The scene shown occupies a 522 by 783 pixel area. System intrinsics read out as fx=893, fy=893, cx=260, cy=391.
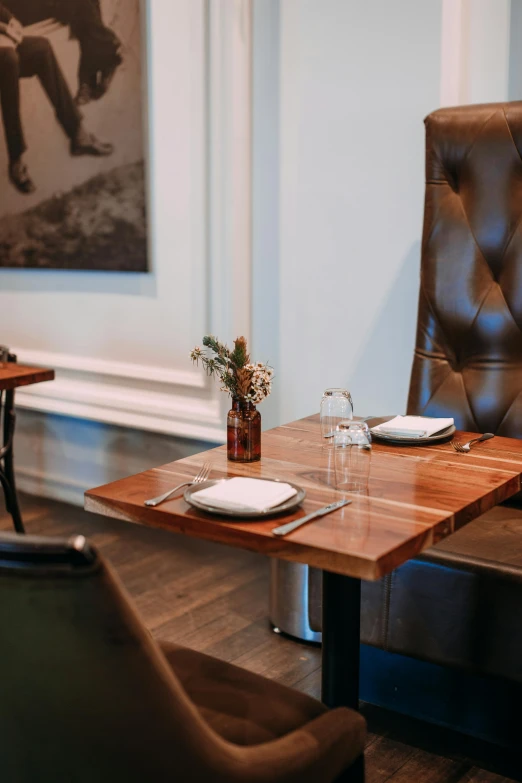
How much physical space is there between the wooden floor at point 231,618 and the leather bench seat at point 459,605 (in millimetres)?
214

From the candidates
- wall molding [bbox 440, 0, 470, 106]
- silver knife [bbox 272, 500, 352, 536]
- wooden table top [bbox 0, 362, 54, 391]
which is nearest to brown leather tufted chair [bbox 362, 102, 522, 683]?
wall molding [bbox 440, 0, 470, 106]

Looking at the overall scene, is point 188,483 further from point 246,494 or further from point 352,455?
point 352,455

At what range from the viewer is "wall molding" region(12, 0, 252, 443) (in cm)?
297

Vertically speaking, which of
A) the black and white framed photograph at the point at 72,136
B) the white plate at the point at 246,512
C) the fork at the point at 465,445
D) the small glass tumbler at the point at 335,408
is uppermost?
the black and white framed photograph at the point at 72,136

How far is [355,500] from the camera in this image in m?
1.48

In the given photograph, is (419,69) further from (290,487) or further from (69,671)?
(69,671)

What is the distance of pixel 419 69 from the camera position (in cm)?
262

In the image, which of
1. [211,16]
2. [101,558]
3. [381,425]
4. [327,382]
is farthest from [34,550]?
[211,16]

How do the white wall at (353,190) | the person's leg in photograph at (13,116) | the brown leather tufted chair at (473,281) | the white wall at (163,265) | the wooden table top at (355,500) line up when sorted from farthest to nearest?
1. the person's leg in photograph at (13,116)
2. the white wall at (163,265)
3. the white wall at (353,190)
4. the brown leather tufted chair at (473,281)
5. the wooden table top at (355,500)

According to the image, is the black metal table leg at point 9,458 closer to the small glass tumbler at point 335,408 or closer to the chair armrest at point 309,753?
the small glass tumbler at point 335,408

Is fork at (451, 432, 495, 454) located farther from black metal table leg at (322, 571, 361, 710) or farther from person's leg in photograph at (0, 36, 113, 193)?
person's leg in photograph at (0, 36, 113, 193)

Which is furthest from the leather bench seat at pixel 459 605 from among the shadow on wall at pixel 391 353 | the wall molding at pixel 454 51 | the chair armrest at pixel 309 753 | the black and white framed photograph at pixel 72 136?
the black and white framed photograph at pixel 72 136

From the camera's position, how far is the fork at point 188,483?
1.45 m

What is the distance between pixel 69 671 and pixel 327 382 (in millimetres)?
2093
